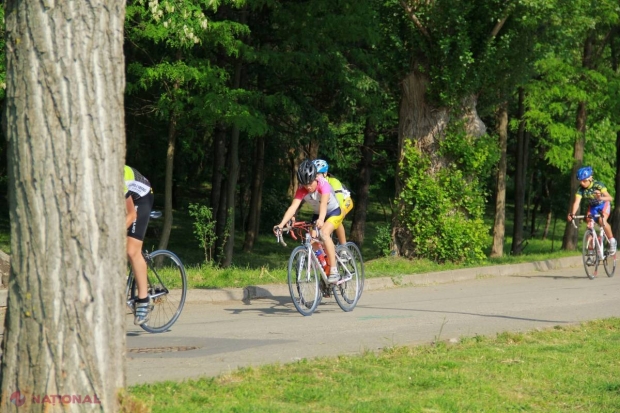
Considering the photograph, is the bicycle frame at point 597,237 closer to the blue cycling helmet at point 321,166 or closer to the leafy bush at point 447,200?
the leafy bush at point 447,200

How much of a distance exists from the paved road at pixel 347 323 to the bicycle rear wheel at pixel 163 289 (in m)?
0.16

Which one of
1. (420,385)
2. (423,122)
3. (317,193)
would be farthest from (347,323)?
(423,122)

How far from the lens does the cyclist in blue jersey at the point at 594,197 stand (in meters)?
17.0

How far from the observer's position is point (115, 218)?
5.16 meters

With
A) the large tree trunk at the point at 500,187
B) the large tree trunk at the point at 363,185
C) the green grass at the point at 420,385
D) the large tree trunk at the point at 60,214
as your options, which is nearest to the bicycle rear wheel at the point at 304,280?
the green grass at the point at 420,385

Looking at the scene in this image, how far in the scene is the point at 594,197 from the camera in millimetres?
17406

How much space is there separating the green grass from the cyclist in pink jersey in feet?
10.4

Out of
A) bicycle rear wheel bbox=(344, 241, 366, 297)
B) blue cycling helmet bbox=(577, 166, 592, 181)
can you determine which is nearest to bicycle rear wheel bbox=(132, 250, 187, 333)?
bicycle rear wheel bbox=(344, 241, 366, 297)

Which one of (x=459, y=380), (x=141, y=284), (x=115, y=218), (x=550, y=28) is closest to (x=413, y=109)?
(x=550, y=28)

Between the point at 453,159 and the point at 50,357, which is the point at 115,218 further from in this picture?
the point at 453,159

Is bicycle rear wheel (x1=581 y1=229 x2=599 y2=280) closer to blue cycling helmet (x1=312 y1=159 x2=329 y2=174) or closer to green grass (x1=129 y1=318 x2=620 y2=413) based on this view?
blue cycling helmet (x1=312 y1=159 x2=329 y2=174)

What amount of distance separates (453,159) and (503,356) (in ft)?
35.6

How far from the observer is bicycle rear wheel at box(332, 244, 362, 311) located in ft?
39.2

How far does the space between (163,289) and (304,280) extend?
217 cm
